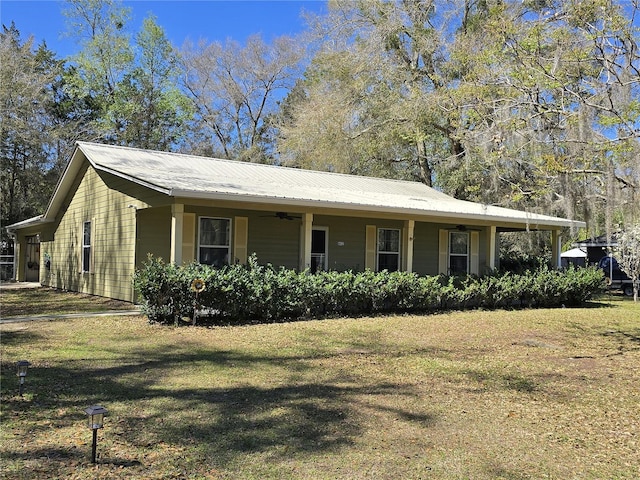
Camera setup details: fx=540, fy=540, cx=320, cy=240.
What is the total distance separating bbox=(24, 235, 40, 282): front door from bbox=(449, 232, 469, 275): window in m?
17.0

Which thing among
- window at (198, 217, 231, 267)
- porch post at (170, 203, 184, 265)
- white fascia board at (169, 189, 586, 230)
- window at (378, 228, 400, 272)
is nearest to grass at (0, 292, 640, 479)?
porch post at (170, 203, 184, 265)

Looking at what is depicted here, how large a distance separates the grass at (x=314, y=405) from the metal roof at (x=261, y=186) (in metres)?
2.90

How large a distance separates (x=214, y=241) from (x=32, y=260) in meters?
14.4

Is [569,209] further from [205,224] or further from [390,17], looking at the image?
[390,17]

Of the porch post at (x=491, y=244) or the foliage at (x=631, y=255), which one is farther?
the foliage at (x=631, y=255)

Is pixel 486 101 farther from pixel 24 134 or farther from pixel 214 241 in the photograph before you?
pixel 24 134

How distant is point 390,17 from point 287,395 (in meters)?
18.8

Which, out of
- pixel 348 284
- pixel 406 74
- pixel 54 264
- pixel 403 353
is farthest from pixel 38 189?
pixel 403 353

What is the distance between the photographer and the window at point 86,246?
15305 millimetres

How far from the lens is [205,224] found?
12.7m

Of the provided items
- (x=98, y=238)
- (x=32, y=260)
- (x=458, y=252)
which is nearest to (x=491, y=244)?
(x=458, y=252)

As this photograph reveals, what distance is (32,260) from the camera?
2320 cm

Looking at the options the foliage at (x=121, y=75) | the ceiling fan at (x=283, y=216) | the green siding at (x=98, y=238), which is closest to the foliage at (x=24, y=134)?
the foliage at (x=121, y=75)

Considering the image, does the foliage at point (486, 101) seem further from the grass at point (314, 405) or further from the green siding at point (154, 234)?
the green siding at point (154, 234)
